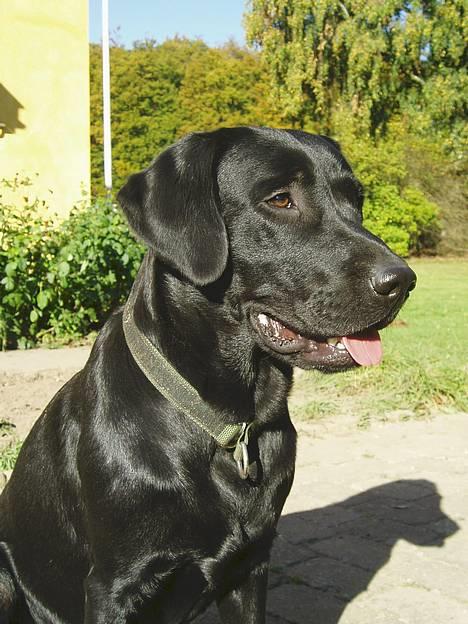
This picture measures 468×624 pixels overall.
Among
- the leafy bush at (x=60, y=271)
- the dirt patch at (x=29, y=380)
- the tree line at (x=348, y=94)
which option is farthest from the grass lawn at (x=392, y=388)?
the tree line at (x=348, y=94)

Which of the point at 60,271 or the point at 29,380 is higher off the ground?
the point at 60,271

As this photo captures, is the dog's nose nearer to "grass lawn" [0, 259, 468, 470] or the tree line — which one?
"grass lawn" [0, 259, 468, 470]

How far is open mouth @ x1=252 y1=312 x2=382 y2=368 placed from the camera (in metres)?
2.45

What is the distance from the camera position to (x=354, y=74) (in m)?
23.4

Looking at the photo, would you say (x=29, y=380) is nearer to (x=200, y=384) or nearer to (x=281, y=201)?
(x=200, y=384)

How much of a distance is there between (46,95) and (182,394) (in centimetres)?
1048

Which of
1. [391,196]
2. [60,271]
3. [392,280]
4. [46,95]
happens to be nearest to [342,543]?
[392,280]

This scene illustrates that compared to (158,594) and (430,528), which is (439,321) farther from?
(158,594)

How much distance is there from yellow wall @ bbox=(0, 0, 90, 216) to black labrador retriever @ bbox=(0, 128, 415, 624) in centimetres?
961

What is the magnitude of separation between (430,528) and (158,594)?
2.10 metres

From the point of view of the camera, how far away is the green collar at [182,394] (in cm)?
233

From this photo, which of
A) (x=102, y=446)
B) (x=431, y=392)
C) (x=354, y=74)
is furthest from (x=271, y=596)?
(x=354, y=74)

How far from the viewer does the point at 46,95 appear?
38.7ft

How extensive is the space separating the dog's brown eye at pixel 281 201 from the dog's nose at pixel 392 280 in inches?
15.1
